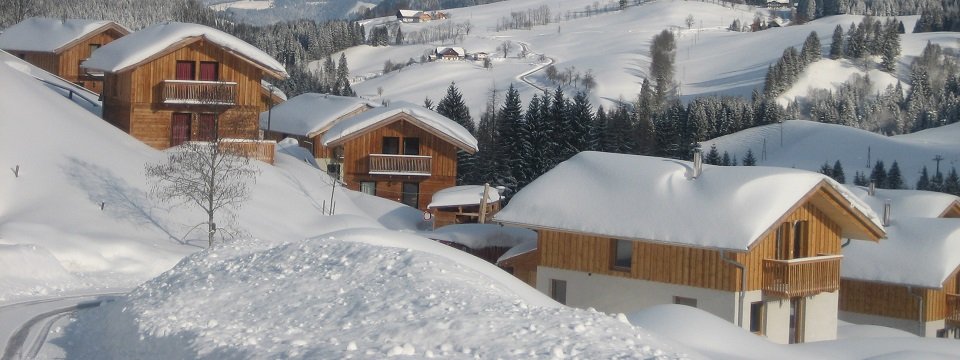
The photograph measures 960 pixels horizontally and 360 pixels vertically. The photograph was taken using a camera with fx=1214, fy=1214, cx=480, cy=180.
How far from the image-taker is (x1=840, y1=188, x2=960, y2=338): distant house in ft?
120

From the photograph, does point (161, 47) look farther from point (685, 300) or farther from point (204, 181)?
point (685, 300)

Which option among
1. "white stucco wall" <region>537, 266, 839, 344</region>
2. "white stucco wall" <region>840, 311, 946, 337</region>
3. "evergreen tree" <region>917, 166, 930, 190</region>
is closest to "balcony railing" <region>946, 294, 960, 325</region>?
"white stucco wall" <region>840, 311, 946, 337</region>

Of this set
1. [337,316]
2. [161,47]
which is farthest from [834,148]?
[337,316]

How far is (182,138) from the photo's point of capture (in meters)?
46.9

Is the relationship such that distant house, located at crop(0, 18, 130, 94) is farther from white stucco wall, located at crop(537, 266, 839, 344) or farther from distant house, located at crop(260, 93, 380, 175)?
white stucco wall, located at crop(537, 266, 839, 344)

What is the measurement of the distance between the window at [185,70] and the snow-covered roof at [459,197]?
1078 centimetres

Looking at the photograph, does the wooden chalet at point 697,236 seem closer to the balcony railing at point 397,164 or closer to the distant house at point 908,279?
the distant house at point 908,279

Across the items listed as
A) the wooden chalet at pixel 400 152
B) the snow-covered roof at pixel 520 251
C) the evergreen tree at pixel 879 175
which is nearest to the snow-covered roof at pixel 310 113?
the wooden chalet at pixel 400 152

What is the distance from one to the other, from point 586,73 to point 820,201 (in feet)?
506

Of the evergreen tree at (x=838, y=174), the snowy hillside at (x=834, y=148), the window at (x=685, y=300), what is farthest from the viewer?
the snowy hillside at (x=834, y=148)

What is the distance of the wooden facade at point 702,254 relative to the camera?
96.9 ft

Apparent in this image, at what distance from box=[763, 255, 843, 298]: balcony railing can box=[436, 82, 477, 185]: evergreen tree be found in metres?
35.7

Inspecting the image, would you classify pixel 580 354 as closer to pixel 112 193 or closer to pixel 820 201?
pixel 820 201

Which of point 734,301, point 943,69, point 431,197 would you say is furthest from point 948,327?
point 943,69
